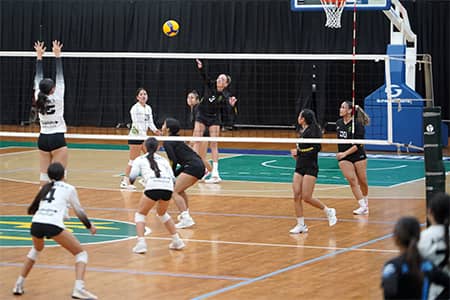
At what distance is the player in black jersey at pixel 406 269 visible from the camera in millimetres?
5914

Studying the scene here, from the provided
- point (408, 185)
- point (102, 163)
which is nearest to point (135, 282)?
point (408, 185)

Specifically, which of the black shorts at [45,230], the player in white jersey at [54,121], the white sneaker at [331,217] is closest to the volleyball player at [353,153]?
the white sneaker at [331,217]

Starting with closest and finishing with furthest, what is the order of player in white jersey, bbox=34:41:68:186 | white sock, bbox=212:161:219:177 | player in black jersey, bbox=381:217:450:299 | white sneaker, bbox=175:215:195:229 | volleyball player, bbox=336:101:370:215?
1. player in black jersey, bbox=381:217:450:299
2. player in white jersey, bbox=34:41:68:186
3. white sneaker, bbox=175:215:195:229
4. volleyball player, bbox=336:101:370:215
5. white sock, bbox=212:161:219:177

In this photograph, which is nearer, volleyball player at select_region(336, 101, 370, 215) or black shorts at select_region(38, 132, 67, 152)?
black shorts at select_region(38, 132, 67, 152)

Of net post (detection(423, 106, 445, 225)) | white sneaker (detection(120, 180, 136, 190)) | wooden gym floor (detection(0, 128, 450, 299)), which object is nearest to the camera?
wooden gym floor (detection(0, 128, 450, 299))

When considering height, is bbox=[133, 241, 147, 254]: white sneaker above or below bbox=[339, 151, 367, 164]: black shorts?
below

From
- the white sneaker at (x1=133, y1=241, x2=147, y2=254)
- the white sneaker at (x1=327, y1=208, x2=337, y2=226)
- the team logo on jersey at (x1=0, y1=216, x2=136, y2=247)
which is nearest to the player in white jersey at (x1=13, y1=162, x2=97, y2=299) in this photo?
the white sneaker at (x1=133, y1=241, x2=147, y2=254)

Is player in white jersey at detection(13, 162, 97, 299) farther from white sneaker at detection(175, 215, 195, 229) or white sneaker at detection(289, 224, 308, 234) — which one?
white sneaker at detection(289, 224, 308, 234)

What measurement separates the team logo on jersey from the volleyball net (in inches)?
490

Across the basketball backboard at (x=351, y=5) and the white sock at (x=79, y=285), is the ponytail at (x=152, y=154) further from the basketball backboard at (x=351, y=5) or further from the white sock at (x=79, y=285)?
the basketball backboard at (x=351, y=5)

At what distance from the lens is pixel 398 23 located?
22.5m

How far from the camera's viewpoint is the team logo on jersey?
12555mm

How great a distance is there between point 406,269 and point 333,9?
13.0 meters

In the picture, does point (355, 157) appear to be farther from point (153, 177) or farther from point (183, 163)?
point (153, 177)
